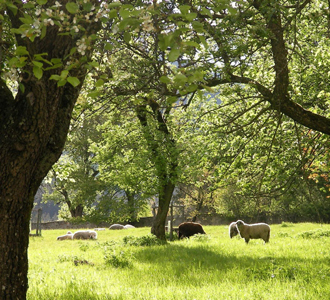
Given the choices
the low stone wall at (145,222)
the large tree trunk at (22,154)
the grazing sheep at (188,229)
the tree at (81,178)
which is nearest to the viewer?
the large tree trunk at (22,154)

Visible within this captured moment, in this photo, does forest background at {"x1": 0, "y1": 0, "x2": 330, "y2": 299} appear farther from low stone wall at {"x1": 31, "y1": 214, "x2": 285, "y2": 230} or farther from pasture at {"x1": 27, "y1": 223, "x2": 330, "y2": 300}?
low stone wall at {"x1": 31, "y1": 214, "x2": 285, "y2": 230}

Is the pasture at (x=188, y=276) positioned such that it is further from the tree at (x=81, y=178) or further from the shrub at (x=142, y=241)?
the tree at (x=81, y=178)

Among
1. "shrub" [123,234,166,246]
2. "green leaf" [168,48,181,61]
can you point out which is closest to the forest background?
"green leaf" [168,48,181,61]

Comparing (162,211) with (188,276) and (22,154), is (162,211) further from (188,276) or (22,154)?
(22,154)

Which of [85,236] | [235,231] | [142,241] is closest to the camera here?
[142,241]

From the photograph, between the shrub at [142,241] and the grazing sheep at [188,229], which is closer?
the shrub at [142,241]

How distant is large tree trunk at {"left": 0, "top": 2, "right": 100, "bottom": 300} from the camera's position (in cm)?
421

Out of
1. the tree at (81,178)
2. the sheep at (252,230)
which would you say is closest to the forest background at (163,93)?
the sheep at (252,230)

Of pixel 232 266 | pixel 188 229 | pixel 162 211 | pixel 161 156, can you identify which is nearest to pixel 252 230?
pixel 162 211

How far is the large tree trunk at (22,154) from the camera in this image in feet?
13.8

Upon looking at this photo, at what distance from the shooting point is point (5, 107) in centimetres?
439

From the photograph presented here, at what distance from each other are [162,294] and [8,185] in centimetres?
356

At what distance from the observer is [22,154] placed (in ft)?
13.9

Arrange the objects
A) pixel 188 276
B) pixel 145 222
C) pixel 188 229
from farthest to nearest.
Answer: pixel 145 222 → pixel 188 229 → pixel 188 276
